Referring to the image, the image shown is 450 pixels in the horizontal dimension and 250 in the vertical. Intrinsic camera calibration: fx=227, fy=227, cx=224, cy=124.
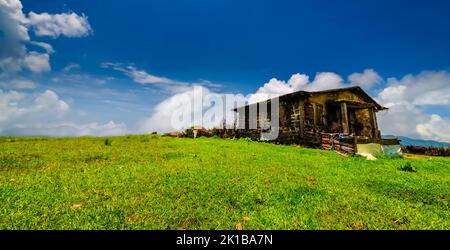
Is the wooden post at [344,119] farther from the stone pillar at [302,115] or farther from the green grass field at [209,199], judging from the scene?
the green grass field at [209,199]

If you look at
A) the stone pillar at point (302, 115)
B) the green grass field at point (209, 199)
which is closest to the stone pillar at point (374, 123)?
the stone pillar at point (302, 115)

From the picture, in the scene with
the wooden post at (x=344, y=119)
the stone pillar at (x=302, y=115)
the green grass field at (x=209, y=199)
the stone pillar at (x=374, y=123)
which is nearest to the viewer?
the green grass field at (x=209, y=199)

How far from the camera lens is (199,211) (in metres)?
3.78

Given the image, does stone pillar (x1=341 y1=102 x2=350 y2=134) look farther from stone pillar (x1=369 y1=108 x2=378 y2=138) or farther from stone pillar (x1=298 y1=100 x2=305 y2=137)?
stone pillar (x1=369 y1=108 x2=378 y2=138)

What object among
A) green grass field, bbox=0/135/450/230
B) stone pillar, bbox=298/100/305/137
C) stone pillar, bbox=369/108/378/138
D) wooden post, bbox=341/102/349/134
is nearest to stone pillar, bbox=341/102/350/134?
wooden post, bbox=341/102/349/134

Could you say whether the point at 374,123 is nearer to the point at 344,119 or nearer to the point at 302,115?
the point at 344,119

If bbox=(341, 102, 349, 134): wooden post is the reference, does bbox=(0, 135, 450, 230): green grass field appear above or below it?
below

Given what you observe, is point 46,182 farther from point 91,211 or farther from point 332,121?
point 332,121

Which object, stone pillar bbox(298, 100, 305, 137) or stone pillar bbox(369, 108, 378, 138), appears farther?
stone pillar bbox(369, 108, 378, 138)

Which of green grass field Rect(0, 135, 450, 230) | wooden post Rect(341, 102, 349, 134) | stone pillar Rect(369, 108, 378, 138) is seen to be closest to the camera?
green grass field Rect(0, 135, 450, 230)

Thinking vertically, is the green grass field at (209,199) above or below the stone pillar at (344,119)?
below

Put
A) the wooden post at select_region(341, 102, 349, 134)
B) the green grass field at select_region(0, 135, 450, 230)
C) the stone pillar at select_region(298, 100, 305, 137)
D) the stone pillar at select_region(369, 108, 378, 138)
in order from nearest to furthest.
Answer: the green grass field at select_region(0, 135, 450, 230) < the stone pillar at select_region(298, 100, 305, 137) < the wooden post at select_region(341, 102, 349, 134) < the stone pillar at select_region(369, 108, 378, 138)

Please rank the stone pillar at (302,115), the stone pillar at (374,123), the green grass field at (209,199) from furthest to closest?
the stone pillar at (374,123), the stone pillar at (302,115), the green grass field at (209,199)

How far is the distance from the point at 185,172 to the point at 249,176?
1.80 m
